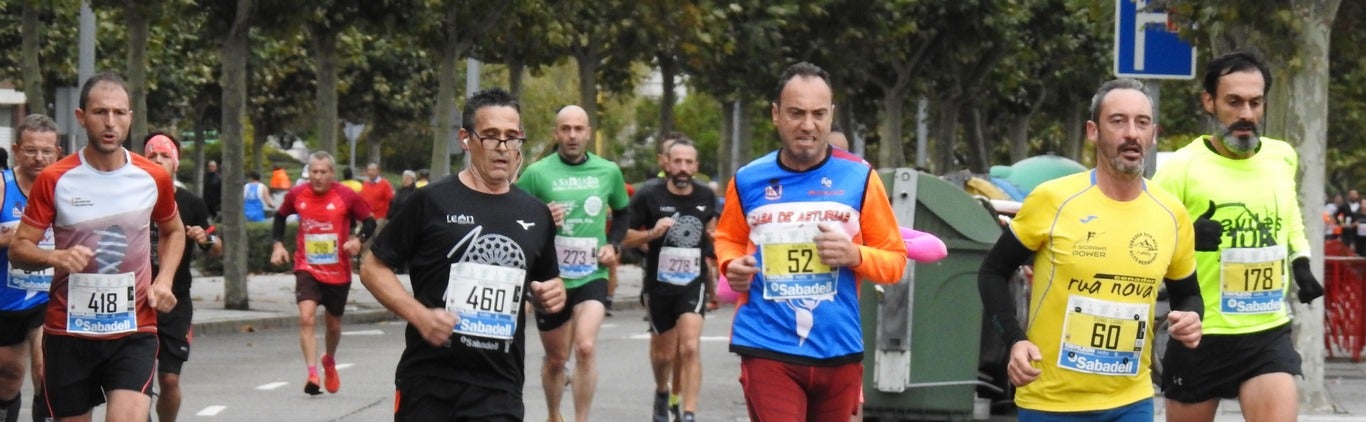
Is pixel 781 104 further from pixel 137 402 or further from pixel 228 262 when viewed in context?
pixel 228 262

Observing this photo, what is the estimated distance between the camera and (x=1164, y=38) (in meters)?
12.6

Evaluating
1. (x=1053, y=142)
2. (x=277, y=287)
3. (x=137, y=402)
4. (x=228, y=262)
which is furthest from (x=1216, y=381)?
(x=1053, y=142)

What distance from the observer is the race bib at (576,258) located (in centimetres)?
1157

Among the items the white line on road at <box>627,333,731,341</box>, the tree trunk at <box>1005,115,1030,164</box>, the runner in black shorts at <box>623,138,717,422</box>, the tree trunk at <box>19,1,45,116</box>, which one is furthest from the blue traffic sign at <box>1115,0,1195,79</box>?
the tree trunk at <box>1005,115,1030,164</box>

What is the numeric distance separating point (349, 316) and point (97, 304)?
1477 centimetres

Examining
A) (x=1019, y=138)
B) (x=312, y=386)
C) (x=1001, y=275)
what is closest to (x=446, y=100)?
(x=312, y=386)

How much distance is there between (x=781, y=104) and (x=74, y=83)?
92.0 ft

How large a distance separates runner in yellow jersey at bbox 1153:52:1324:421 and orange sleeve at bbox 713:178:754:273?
1432 mm

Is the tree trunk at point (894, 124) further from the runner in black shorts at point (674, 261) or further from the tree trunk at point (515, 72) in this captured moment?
the runner in black shorts at point (674, 261)

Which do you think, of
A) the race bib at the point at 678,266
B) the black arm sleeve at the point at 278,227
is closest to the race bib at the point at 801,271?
the race bib at the point at 678,266

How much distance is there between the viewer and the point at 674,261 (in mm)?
12641

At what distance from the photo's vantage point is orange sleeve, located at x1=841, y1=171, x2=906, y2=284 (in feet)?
22.9

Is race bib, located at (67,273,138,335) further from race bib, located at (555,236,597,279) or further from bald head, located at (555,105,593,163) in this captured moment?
bald head, located at (555,105,593,163)

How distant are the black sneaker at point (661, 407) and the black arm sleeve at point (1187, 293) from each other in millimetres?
6165
